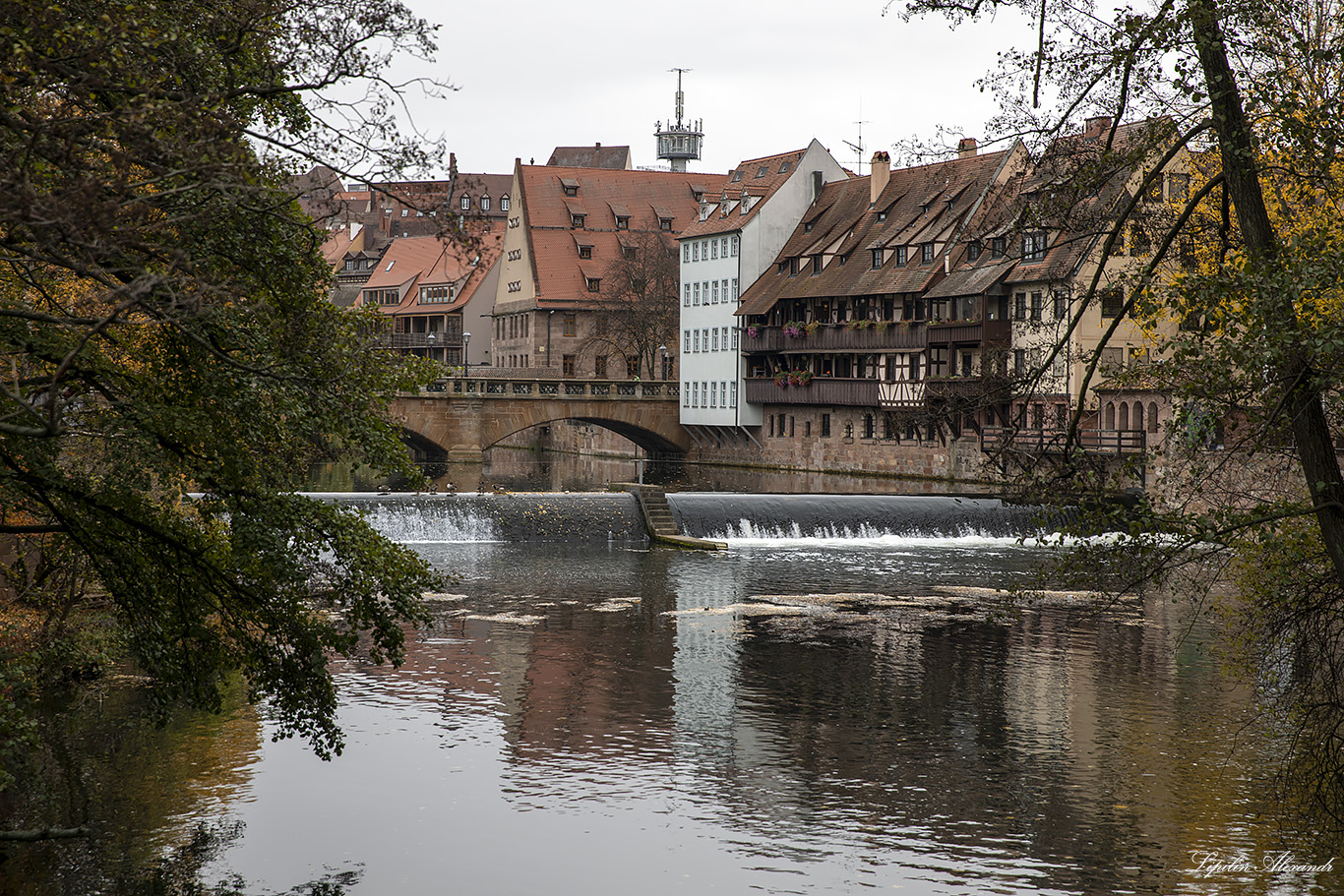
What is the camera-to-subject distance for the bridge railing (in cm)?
6106

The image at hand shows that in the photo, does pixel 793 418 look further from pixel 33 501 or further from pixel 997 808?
pixel 33 501

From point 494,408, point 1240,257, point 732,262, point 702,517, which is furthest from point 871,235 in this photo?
point 1240,257

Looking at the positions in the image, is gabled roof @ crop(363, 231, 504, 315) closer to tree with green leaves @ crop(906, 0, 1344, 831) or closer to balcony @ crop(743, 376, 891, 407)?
balcony @ crop(743, 376, 891, 407)

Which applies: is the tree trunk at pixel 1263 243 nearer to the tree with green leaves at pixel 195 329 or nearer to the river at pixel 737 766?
the river at pixel 737 766

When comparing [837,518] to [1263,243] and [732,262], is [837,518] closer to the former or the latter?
[732,262]

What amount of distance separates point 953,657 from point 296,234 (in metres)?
15.3

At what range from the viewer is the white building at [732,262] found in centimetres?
6519

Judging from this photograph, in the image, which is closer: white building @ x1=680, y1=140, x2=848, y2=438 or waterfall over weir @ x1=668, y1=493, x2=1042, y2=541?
waterfall over weir @ x1=668, y1=493, x2=1042, y2=541

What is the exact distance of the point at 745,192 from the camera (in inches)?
2621

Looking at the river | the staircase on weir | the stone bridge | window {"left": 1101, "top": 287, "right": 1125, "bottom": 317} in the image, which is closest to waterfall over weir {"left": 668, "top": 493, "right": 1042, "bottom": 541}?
the staircase on weir

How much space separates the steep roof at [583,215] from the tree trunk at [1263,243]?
A: 7382cm

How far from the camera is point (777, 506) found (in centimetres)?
3978

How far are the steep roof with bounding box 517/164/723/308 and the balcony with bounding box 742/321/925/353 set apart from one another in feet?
70.8

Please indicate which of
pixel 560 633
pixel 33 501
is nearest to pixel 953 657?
pixel 560 633
